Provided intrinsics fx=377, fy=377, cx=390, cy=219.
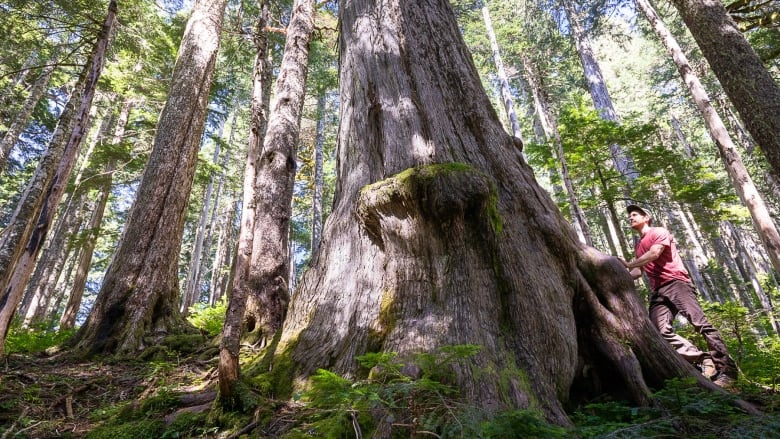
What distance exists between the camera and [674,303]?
4117 mm

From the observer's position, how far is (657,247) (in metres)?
4.15

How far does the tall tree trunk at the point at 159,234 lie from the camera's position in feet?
15.0

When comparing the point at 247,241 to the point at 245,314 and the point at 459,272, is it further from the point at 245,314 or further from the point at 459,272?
the point at 245,314

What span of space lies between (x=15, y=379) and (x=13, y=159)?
23494 mm

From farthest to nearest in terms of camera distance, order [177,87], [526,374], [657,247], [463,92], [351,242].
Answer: [177,87] → [657,247] → [463,92] → [351,242] → [526,374]

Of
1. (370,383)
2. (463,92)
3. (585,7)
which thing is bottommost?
(370,383)

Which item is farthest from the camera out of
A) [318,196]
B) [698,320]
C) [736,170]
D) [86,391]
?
[318,196]

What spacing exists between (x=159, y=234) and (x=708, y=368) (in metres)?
6.75

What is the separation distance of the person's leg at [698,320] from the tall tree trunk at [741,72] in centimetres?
223

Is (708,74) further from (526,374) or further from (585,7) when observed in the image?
(526,374)

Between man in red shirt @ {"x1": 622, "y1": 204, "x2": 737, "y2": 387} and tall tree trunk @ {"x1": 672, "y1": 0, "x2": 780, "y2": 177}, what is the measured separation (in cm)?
204

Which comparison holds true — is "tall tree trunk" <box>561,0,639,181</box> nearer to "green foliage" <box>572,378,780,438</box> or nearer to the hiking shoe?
the hiking shoe

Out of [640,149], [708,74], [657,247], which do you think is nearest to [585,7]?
[708,74]

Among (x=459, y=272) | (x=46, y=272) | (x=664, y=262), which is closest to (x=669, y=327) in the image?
(x=664, y=262)
